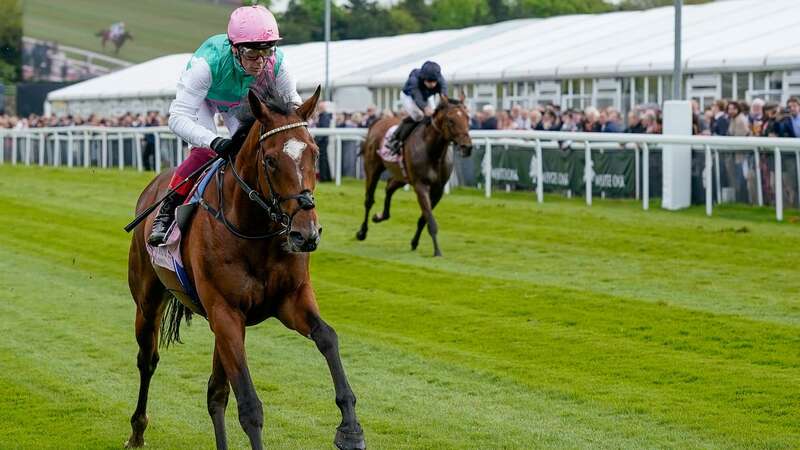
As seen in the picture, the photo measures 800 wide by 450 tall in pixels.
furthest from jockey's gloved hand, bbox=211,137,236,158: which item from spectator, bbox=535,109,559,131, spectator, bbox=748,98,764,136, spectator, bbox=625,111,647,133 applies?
spectator, bbox=535,109,559,131

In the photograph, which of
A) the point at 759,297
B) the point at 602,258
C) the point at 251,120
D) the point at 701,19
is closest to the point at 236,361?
the point at 251,120

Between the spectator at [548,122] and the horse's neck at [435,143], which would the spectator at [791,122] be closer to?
the horse's neck at [435,143]

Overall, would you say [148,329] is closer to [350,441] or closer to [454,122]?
[350,441]

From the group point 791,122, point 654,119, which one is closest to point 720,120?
point 654,119

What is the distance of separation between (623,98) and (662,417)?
17.8 m

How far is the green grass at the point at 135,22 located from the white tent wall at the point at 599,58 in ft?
54.9

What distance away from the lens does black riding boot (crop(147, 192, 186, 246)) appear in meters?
6.32

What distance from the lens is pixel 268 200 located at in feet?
18.5

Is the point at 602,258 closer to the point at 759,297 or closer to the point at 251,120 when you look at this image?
the point at 759,297

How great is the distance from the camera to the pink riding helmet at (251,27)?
241 inches

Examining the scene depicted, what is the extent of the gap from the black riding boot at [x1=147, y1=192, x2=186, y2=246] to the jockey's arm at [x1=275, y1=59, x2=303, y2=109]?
759mm

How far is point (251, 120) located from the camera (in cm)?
601

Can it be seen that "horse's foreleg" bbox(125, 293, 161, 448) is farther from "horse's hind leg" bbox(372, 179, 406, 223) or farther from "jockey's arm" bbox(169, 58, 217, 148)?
"horse's hind leg" bbox(372, 179, 406, 223)

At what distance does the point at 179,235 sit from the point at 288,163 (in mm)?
1006
